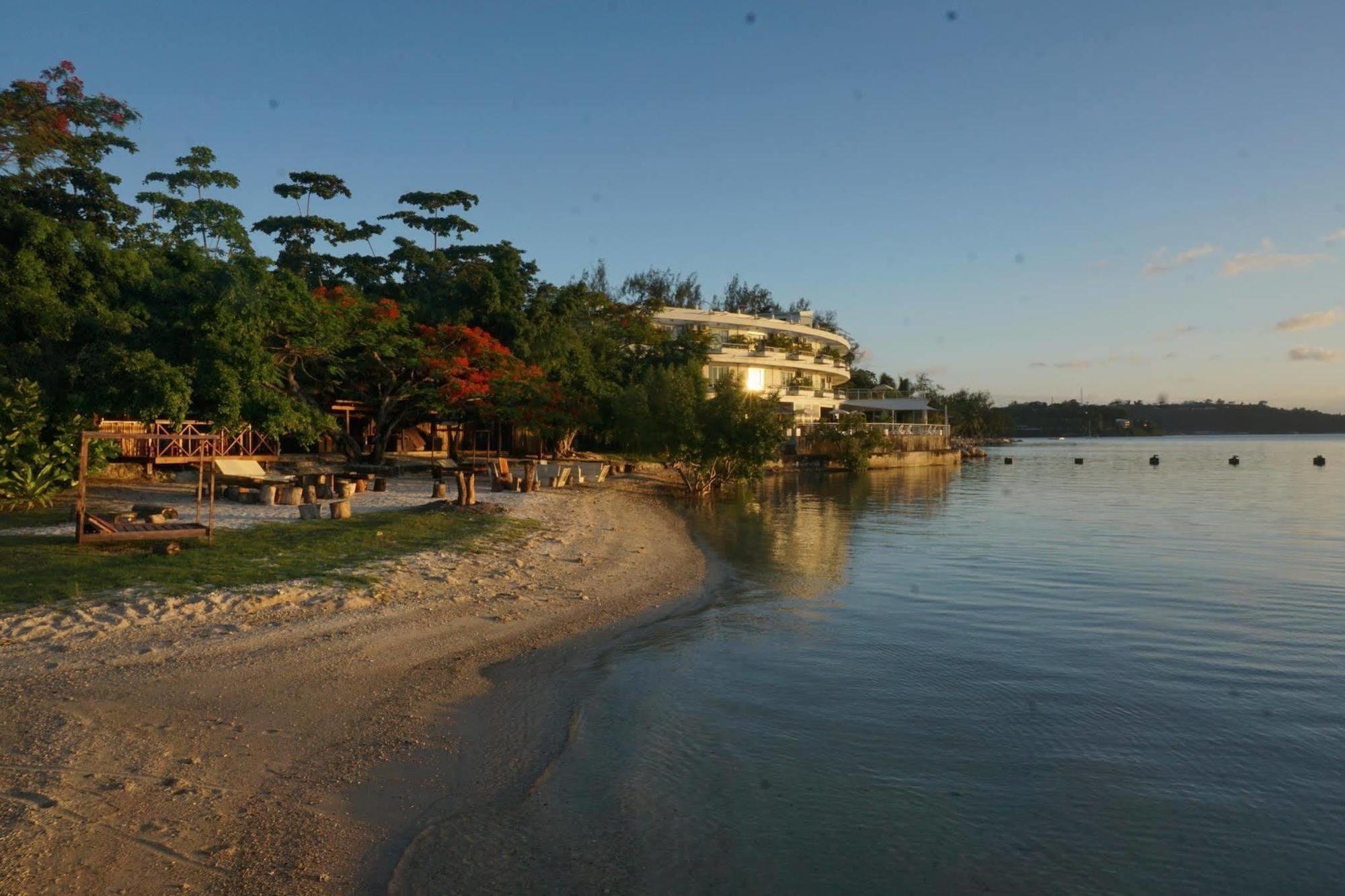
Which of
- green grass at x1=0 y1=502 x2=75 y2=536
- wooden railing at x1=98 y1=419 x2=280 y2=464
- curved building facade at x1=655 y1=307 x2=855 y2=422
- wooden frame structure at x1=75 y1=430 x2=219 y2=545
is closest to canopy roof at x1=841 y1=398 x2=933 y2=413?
curved building facade at x1=655 y1=307 x2=855 y2=422

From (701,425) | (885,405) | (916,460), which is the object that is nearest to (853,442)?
(916,460)

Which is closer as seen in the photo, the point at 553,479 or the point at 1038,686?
the point at 1038,686

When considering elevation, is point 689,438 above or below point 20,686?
above

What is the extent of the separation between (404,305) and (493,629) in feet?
106

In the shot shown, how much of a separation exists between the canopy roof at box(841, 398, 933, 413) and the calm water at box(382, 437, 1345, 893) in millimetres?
54751

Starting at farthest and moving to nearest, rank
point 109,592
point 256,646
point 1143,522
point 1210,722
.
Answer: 1. point 1143,522
2. point 109,592
3. point 256,646
4. point 1210,722

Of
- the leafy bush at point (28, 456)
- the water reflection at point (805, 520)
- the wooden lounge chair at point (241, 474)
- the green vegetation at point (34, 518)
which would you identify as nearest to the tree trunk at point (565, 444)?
the water reflection at point (805, 520)

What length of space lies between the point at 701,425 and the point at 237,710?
30.2m

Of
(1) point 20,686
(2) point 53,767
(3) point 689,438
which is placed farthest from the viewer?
(3) point 689,438

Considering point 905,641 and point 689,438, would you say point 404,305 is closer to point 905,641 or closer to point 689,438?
point 689,438

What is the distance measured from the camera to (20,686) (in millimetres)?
8469

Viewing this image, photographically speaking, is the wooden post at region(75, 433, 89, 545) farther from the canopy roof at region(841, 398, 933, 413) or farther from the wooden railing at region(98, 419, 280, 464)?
the canopy roof at region(841, 398, 933, 413)

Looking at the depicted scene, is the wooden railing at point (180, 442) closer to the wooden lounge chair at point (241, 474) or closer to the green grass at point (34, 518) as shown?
the wooden lounge chair at point (241, 474)

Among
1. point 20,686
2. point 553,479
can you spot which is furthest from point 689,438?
point 20,686
